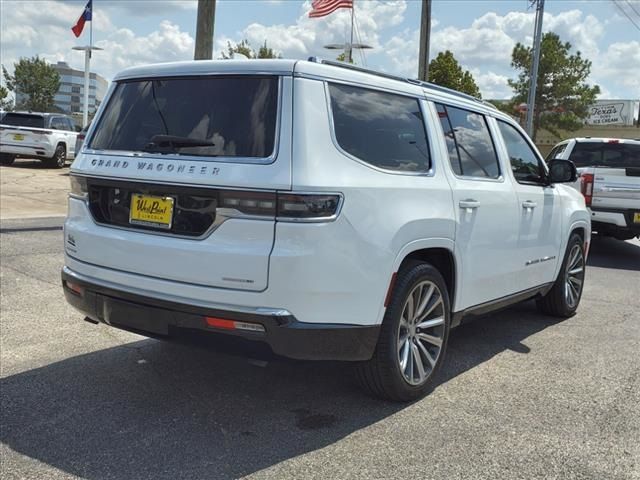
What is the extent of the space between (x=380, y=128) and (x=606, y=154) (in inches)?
357

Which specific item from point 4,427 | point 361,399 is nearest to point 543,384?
point 361,399

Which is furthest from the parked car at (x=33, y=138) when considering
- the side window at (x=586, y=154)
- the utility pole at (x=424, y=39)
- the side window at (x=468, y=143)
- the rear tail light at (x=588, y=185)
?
the side window at (x=468, y=143)

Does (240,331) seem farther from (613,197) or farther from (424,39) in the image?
(424,39)

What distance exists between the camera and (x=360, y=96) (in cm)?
358

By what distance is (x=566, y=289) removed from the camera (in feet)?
20.1

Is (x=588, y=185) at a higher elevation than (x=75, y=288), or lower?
higher

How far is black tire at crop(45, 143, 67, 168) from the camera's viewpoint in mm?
20156

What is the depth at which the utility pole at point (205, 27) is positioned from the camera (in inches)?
450

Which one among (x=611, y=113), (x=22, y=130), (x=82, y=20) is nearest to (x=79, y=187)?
(x=22, y=130)

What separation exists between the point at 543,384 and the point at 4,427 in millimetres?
3266

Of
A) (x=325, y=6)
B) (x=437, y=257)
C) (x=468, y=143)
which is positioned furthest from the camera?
(x=325, y=6)

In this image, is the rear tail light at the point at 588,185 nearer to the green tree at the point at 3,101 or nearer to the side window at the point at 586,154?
the side window at the point at 586,154

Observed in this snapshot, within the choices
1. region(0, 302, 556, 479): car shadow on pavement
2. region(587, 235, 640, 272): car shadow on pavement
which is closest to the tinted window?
region(0, 302, 556, 479): car shadow on pavement

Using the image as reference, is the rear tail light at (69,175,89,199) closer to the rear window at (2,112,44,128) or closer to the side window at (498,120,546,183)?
the side window at (498,120,546,183)
